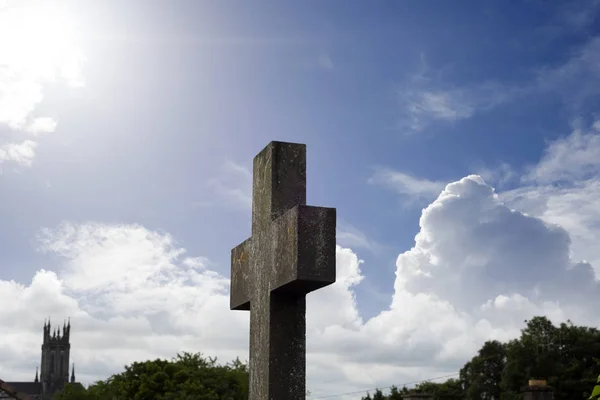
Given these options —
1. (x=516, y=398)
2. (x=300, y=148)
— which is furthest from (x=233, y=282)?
(x=516, y=398)

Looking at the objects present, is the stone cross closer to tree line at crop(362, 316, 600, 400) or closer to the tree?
tree line at crop(362, 316, 600, 400)

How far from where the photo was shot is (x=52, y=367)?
185 m

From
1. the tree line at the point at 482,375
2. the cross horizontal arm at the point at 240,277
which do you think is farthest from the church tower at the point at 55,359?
the cross horizontal arm at the point at 240,277

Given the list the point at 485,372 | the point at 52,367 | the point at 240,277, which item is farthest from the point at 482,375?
Answer: the point at 52,367

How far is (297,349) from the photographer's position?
753 centimetres

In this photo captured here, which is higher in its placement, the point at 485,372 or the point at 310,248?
the point at 485,372

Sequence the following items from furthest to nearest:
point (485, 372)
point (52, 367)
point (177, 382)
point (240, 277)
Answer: point (52, 367), point (485, 372), point (177, 382), point (240, 277)

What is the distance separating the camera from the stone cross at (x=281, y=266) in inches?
277

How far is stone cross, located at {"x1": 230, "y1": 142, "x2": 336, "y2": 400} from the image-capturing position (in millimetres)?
7035

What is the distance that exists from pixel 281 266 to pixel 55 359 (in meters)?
190

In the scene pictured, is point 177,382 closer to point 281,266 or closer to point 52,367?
point 281,266

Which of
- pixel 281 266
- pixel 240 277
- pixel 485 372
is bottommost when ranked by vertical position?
pixel 281 266

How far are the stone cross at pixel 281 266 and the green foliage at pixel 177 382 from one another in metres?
38.7

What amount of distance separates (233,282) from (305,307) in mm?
1627
